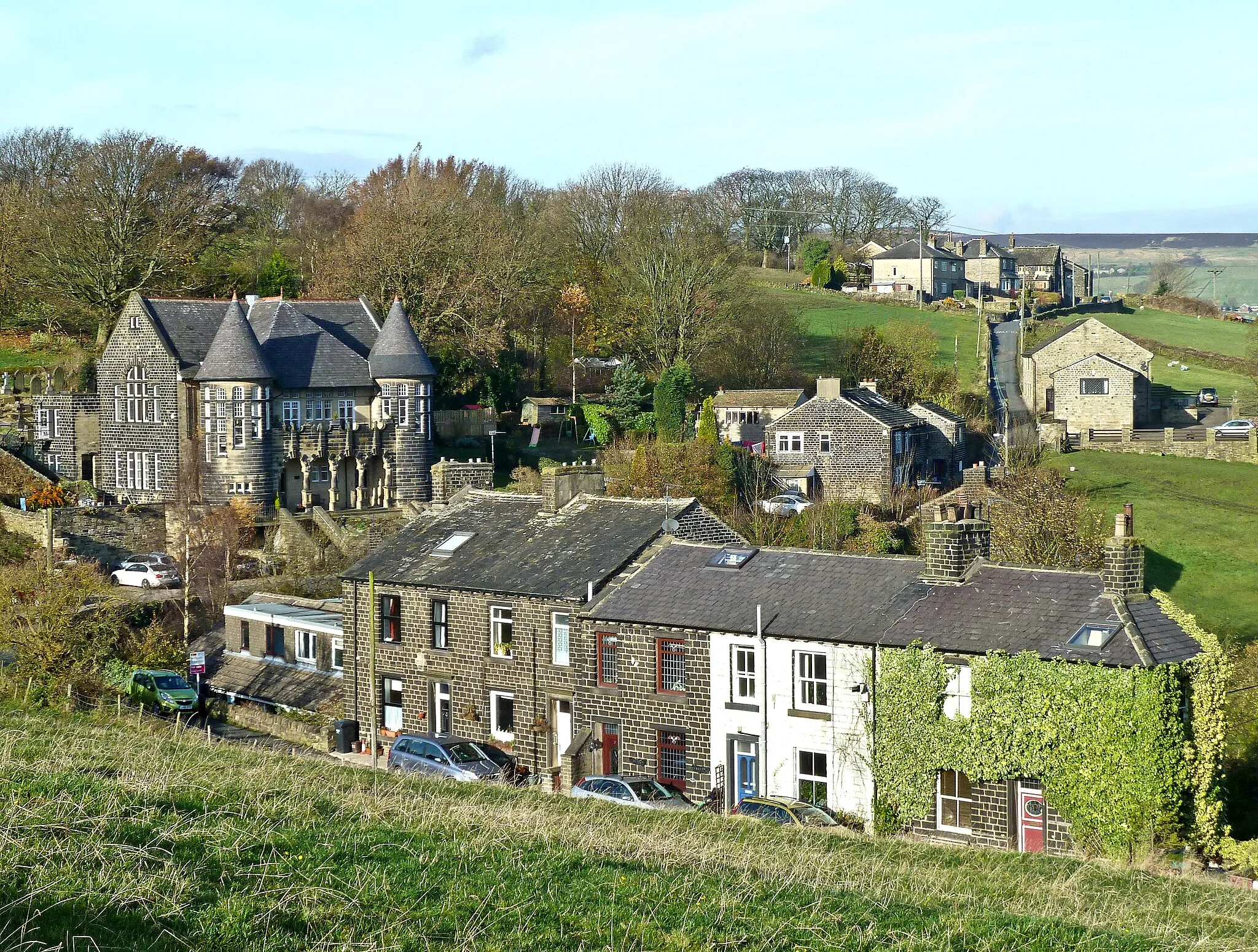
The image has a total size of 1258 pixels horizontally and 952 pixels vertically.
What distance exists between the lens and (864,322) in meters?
102

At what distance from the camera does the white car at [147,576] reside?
52.1m

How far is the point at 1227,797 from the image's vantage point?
89.7ft

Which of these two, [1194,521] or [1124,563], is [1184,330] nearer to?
[1194,521]

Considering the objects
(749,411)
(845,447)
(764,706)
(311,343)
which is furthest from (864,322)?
(764,706)

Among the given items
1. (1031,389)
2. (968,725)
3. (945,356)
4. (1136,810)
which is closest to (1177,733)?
(1136,810)

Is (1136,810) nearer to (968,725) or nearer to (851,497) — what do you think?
(968,725)

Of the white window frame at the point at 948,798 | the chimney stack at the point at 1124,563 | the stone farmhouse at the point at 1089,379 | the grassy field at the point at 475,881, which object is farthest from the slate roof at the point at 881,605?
the stone farmhouse at the point at 1089,379

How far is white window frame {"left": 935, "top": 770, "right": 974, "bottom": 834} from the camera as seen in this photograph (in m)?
26.9

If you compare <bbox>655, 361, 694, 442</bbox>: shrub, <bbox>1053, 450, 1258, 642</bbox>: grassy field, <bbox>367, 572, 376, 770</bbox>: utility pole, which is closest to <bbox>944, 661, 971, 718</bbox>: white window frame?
<bbox>367, 572, 376, 770</bbox>: utility pole

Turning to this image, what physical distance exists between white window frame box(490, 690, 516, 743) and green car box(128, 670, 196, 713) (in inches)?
314

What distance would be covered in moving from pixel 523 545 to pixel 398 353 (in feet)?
98.4

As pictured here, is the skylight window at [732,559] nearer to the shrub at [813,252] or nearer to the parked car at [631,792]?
the parked car at [631,792]

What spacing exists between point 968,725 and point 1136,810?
3212 mm

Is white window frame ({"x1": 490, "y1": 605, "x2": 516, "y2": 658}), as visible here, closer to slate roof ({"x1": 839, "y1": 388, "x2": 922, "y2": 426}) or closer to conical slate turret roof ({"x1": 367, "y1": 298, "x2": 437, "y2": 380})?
conical slate turret roof ({"x1": 367, "y1": 298, "x2": 437, "y2": 380})
